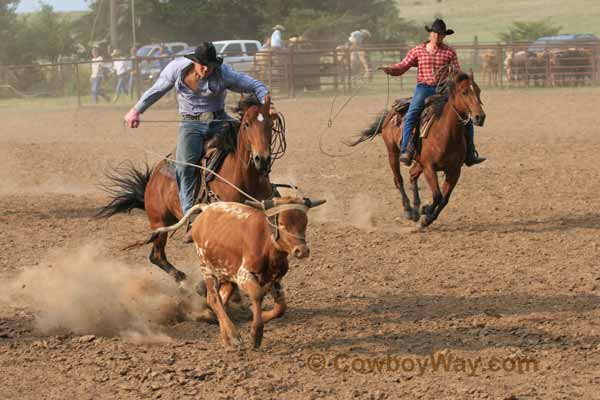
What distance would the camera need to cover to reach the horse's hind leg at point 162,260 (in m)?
6.88

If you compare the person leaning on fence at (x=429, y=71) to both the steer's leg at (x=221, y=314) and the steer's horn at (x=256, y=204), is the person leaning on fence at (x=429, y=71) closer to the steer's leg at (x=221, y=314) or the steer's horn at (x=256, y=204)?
the steer's horn at (x=256, y=204)

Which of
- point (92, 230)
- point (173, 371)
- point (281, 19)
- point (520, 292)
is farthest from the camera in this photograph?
point (281, 19)

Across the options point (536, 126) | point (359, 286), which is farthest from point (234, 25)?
point (359, 286)

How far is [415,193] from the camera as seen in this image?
977 centimetres

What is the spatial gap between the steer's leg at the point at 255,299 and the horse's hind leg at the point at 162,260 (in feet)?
5.47

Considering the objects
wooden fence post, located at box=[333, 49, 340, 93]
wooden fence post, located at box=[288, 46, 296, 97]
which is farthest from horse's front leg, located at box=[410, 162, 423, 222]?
wooden fence post, located at box=[288, 46, 296, 97]

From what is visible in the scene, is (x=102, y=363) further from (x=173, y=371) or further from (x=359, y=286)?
(x=359, y=286)

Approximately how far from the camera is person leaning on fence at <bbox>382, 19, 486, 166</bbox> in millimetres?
9266

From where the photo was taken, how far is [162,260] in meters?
6.99

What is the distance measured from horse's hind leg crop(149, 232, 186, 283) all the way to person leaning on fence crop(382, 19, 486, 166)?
3274mm

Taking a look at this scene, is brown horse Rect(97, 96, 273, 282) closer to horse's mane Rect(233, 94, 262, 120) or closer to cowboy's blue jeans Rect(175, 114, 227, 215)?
horse's mane Rect(233, 94, 262, 120)

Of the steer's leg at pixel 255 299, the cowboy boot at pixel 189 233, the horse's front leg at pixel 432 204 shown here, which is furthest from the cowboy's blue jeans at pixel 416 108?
the steer's leg at pixel 255 299

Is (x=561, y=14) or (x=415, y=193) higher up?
(x=561, y=14)

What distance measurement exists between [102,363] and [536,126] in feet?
45.4
